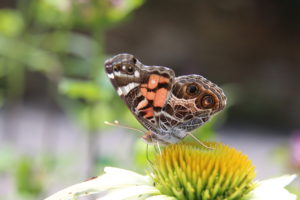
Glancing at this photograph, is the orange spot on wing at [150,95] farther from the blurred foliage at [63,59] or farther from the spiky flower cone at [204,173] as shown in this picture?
the blurred foliage at [63,59]

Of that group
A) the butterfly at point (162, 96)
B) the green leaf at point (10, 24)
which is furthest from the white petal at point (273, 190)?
the green leaf at point (10, 24)

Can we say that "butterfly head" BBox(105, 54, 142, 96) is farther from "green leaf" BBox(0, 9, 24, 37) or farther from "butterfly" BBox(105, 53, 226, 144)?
"green leaf" BBox(0, 9, 24, 37)

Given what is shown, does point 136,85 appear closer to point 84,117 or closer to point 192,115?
point 192,115

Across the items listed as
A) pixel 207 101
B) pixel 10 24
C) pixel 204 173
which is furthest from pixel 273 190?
pixel 10 24

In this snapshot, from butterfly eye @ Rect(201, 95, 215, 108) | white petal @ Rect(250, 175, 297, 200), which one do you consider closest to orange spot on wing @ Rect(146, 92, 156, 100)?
butterfly eye @ Rect(201, 95, 215, 108)

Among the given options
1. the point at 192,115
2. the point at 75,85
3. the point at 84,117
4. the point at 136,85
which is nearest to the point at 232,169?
the point at 192,115

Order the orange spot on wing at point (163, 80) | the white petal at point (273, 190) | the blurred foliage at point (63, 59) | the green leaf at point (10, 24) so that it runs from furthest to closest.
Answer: the green leaf at point (10, 24) → the blurred foliage at point (63, 59) → the orange spot on wing at point (163, 80) → the white petal at point (273, 190)
